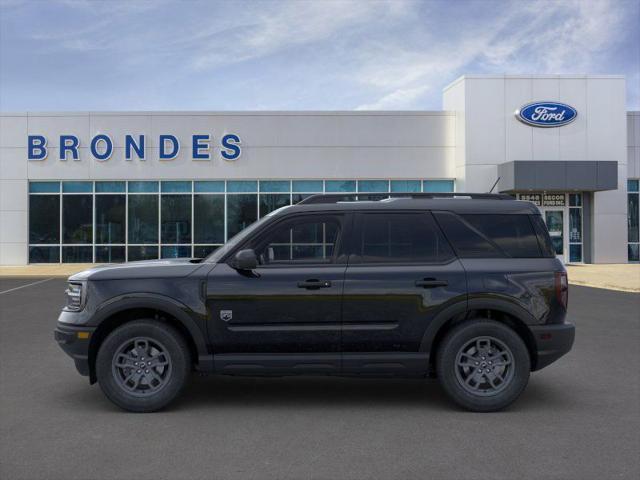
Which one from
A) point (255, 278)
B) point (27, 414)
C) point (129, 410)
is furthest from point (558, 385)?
point (27, 414)

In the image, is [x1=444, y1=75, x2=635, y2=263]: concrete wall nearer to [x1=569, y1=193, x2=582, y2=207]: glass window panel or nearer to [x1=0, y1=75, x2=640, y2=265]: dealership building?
[x1=0, y1=75, x2=640, y2=265]: dealership building

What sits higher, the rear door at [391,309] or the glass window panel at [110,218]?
the glass window panel at [110,218]

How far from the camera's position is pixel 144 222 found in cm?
2750

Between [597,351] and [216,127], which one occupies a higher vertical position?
[216,127]

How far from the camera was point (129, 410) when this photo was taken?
560cm

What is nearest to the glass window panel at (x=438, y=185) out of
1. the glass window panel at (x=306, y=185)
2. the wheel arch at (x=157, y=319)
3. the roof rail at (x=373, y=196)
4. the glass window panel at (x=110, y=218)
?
the glass window panel at (x=306, y=185)

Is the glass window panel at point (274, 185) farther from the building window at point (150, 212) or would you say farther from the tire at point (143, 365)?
the tire at point (143, 365)

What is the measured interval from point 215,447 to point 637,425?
3.31 meters

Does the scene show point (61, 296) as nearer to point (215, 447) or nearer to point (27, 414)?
point (27, 414)

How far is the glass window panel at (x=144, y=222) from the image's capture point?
1082 inches

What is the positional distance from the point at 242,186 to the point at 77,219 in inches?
278

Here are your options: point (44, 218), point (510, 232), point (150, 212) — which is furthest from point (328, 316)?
point (44, 218)

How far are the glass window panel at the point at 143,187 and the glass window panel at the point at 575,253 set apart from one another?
17.7 m

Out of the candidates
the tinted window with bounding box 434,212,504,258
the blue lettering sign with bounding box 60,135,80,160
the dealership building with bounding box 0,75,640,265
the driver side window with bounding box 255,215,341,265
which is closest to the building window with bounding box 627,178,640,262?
the dealership building with bounding box 0,75,640,265
